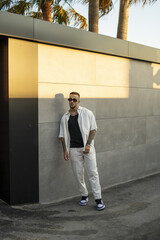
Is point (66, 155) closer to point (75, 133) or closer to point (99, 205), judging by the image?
point (75, 133)

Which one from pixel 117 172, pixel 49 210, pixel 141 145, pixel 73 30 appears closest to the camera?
pixel 49 210

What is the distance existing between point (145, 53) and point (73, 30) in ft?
7.55

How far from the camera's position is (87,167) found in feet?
16.3

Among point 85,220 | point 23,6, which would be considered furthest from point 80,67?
point 23,6

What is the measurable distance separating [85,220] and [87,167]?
0.93 meters

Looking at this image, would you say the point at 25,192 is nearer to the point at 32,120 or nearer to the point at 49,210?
the point at 49,210

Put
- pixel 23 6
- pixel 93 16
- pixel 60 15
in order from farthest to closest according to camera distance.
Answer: pixel 60 15 < pixel 23 6 < pixel 93 16

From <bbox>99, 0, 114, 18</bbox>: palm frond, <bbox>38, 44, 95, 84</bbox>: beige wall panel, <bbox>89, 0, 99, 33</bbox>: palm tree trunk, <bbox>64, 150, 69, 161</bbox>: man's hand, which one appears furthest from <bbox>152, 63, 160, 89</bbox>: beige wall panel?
<bbox>99, 0, 114, 18</bbox>: palm frond

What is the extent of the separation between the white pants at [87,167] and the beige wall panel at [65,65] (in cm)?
135

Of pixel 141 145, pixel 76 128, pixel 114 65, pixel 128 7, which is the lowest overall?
pixel 141 145

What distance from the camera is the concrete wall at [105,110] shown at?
5.02 m

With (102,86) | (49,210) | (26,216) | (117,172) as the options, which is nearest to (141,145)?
(117,172)

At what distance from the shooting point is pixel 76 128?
16.2 ft

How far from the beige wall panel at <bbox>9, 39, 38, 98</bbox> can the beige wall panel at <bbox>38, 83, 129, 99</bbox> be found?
0.67ft
